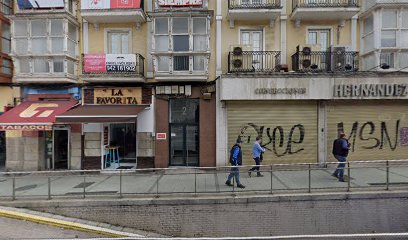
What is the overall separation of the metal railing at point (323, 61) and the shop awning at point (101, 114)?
743 cm

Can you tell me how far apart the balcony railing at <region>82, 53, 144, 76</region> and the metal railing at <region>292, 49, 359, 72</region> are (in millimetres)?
7451

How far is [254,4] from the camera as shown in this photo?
41.2ft

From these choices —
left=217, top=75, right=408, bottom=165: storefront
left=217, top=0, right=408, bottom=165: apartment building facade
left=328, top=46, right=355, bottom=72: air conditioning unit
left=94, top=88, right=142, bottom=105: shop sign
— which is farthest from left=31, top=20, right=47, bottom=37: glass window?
left=328, top=46, right=355, bottom=72: air conditioning unit

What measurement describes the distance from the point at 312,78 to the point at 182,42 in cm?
615

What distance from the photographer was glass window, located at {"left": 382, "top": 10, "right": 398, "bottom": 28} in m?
12.1

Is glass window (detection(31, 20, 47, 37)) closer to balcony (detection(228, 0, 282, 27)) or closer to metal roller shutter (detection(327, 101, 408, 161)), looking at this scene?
balcony (detection(228, 0, 282, 27))

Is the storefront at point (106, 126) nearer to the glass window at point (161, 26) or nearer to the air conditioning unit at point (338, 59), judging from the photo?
the glass window at point (161, 26)

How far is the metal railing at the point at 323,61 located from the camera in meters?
12.4

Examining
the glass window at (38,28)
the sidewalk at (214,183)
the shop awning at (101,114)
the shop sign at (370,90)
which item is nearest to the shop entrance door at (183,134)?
the shop awning at (101,114)

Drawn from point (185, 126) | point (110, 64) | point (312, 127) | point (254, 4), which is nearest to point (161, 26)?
point (110, 64)

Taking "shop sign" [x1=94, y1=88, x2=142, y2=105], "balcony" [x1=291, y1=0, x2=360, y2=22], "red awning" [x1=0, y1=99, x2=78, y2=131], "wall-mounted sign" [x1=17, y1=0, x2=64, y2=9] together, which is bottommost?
"red awning" [x1=0, y1=99, x2=78, y2=131]

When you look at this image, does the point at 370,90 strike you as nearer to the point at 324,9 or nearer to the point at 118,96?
the point at 324,9

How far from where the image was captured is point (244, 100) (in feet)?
41.0

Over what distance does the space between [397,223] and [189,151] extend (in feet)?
27.9
